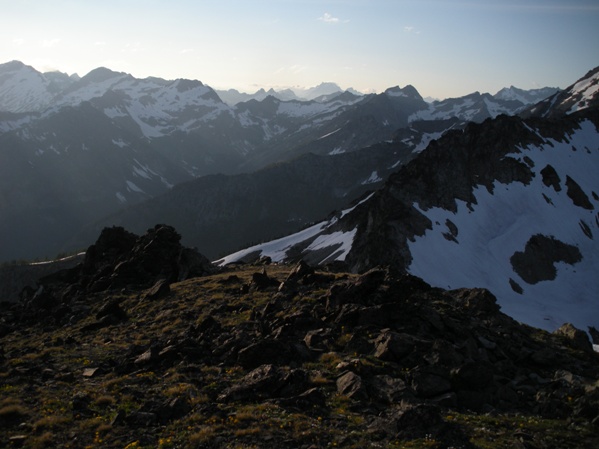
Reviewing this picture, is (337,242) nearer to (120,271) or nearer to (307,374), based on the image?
(120,271)

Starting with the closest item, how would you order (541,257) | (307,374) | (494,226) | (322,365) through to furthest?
(307,374) < (322,365) < (541,257) < (494,226)

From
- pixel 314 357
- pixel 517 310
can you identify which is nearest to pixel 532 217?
pixel 517 310

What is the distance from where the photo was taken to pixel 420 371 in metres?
25.8

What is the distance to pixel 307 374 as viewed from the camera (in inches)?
1045

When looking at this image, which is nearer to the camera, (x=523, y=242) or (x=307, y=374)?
(x=307, y=374)

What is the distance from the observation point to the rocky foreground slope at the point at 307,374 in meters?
21.3

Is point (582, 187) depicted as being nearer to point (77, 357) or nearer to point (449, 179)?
point (449, 179)

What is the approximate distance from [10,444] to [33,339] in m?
24.5

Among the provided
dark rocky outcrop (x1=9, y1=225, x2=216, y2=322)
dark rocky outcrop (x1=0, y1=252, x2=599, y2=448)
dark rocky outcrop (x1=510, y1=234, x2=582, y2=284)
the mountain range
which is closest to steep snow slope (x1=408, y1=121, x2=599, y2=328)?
the mountain range

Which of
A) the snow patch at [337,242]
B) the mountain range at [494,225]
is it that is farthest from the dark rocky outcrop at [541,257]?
the snow patch at [337,242]

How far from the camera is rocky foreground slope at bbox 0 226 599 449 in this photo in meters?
21.3

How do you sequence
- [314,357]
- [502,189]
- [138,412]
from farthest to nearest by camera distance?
1. [502,189]
2. [314,357]
3. [138,412]

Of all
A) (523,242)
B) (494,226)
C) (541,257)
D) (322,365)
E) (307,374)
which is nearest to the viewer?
(307,374)

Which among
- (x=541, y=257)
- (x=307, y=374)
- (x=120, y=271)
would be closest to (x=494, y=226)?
(x=541, y=257)
